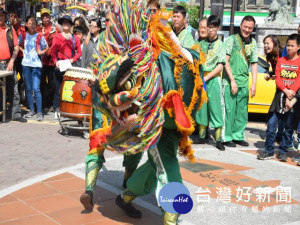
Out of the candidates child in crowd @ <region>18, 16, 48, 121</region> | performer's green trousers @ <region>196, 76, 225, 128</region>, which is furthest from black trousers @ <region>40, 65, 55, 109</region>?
performer's green trousers @ <region>196, 76, 225, 128</region>

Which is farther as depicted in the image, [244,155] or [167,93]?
[244,155]

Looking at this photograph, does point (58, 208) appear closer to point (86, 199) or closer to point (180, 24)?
point (86, 199)

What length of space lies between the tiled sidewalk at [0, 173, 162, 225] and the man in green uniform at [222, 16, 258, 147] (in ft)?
9.89

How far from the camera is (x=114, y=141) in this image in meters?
3.55

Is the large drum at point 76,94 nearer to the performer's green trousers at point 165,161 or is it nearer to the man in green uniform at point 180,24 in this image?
the man in green uniform at point 180,24

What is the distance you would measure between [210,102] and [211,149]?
2.41ft

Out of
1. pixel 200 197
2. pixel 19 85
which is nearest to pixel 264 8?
pixel 19 85

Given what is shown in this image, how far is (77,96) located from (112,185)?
7.93 feet

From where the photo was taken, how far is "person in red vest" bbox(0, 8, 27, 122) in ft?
27.3

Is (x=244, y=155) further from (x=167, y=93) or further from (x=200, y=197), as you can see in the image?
(x=167, y=93)

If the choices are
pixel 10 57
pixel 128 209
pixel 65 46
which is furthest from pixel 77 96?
pixel 128 209

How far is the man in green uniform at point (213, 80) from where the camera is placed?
22.6ft

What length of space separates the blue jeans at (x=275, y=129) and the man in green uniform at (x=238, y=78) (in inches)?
28.6

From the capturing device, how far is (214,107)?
23.6 feet
